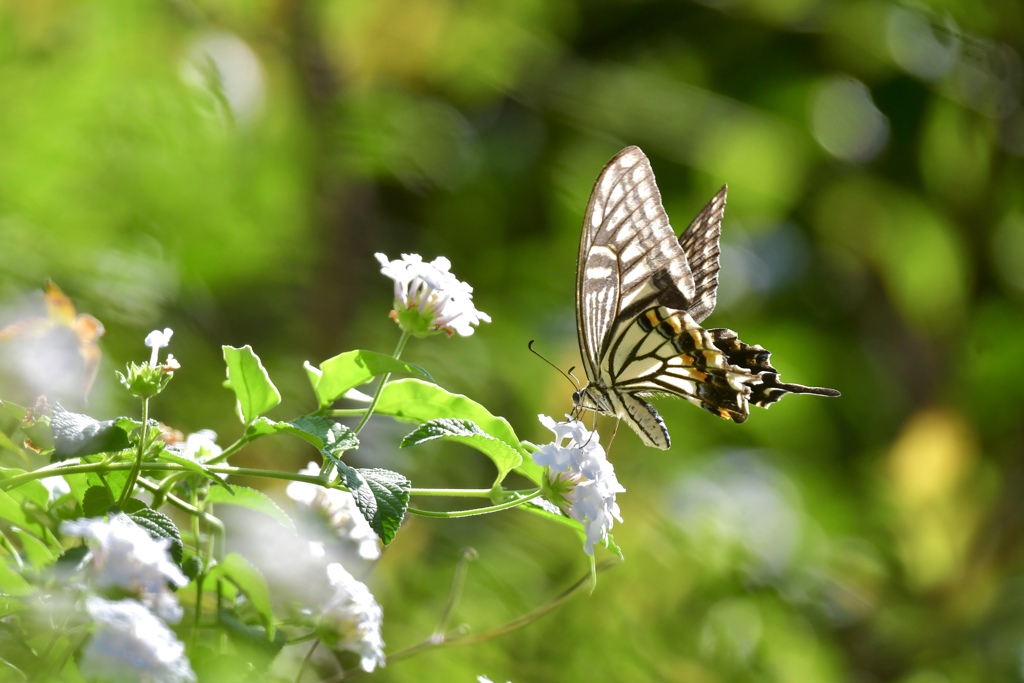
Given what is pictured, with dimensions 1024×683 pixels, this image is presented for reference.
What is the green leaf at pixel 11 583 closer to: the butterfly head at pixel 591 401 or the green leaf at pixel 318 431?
the green leaf at pixel 318 431

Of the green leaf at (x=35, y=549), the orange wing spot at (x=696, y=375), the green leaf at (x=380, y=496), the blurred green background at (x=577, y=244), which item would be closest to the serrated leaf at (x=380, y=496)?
the green leaf at (x=380, y=496)

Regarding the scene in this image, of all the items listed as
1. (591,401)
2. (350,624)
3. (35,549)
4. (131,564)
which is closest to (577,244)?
(591,401)

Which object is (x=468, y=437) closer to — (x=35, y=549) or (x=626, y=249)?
(x=35, y=549)

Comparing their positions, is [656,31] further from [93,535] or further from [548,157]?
[93,535]

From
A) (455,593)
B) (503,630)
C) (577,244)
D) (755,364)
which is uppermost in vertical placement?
(755,364)

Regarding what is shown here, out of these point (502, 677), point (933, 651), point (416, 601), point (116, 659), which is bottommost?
point (933, 651)

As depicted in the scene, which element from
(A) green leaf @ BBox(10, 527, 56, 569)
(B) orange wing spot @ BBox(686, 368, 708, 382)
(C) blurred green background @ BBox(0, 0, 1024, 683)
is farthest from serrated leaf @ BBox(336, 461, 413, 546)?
(C) blurred green background @ BBox(0, 0, 1024, 683)

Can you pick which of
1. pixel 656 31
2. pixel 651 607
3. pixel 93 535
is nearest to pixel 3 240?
pixel 93 535
